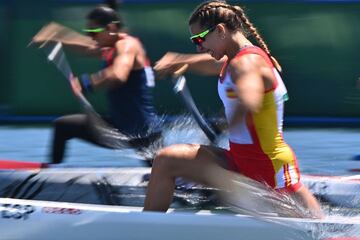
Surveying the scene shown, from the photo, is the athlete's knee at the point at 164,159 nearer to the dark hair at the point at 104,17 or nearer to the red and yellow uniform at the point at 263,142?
the red and yellow uniform at the point at 263,142

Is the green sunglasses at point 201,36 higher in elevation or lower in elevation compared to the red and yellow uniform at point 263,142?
higher

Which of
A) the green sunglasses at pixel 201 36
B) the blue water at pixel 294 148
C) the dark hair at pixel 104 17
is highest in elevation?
the green sunglasses at pixel 201 36

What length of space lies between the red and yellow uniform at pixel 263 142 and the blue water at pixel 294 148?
2328 millimetres

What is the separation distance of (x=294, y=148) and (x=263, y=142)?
464 centimetres

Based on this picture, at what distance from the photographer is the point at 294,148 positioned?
30.9 feet

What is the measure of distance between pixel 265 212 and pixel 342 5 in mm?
6117

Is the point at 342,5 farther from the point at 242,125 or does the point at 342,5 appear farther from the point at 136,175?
the point at 242,125

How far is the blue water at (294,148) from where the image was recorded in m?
8.30

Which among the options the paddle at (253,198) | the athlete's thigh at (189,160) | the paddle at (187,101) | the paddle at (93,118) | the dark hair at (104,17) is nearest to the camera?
the paddle at (253,198)

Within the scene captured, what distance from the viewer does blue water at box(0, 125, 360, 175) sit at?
27.2 feet

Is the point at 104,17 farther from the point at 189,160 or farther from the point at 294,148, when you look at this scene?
the point at 294,148

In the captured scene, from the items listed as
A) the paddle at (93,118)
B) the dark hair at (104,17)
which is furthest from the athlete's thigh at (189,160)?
the dark hair at (104,17)

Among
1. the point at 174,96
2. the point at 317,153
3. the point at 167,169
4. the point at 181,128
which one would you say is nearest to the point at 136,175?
the point at 181,128

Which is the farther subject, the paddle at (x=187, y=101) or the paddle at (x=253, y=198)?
the paddle at (x=187, y=101)
